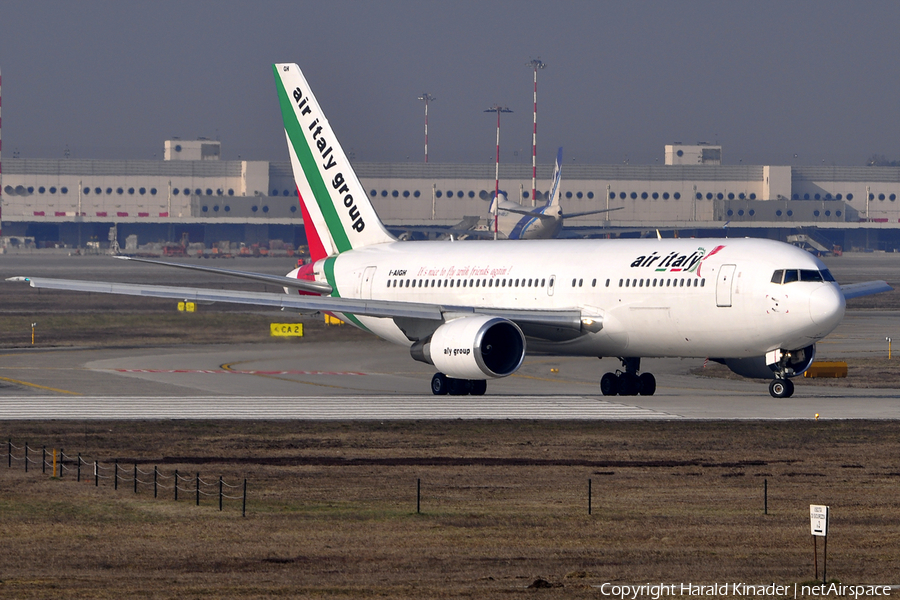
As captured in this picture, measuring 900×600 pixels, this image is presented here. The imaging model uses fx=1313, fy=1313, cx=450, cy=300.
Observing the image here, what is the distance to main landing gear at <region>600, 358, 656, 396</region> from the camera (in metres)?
46.3

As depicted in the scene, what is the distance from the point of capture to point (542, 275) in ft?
154

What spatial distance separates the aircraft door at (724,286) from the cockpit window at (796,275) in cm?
139

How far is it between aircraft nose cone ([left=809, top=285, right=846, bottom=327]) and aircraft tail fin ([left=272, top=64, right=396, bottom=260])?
64.5ft

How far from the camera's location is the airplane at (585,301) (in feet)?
136

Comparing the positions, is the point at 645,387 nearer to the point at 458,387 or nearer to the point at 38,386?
the point at 458,387

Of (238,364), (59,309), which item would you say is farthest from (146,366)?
(59,309)

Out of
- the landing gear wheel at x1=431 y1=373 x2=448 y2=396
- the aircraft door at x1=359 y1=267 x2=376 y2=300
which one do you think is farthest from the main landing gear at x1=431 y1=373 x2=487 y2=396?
the aircraft door at x1=359 y1=267 x2=376 y2=300

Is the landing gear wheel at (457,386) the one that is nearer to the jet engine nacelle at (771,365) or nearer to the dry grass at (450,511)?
the jet engine nacelle at (771,365)

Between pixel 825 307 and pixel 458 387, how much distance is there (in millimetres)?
12821

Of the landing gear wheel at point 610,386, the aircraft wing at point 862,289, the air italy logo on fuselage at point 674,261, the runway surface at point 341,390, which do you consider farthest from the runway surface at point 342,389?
the air italy logo on fuselage at point 674,261

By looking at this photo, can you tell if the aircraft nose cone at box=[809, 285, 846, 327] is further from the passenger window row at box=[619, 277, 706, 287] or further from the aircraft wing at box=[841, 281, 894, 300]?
the aircraft wing at box=[841, 281, 894, 300]

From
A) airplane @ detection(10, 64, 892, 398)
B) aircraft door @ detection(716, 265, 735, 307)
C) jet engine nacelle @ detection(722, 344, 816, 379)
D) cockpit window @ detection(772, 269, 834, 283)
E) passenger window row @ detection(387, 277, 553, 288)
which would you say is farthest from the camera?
passenger window row @ detection(387, 277, 553, 288)

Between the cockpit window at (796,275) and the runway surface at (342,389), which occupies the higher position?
the cockpit window at (796,275)

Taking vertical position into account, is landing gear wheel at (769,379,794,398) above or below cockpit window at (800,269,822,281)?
below
